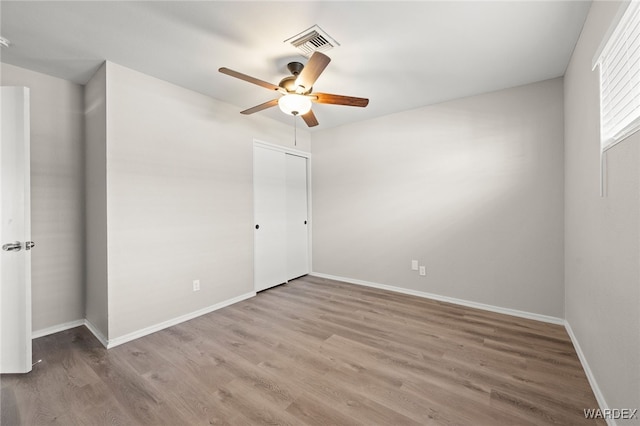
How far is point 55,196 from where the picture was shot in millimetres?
2539

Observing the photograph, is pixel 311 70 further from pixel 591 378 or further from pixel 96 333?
pixel 96 333

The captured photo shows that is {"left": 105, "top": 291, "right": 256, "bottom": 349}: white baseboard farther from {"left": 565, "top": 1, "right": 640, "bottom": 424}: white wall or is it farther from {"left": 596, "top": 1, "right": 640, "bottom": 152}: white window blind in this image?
{"left": 596, "top": 1, "right": 640, "bottom": 152}: white window blind

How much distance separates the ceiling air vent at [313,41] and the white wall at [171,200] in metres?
1.52

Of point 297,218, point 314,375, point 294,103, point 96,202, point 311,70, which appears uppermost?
point 311,70

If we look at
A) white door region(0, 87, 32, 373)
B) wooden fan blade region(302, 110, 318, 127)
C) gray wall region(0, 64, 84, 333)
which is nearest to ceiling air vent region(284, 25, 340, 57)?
wooden fan blade region(302, 110, 318, 127)

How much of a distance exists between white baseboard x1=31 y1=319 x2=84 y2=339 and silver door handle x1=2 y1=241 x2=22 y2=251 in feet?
3.66

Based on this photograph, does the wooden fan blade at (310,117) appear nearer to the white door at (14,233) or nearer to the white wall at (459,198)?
the white wall at (459,198)

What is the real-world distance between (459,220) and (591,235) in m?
1.42

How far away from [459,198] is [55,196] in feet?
14.2

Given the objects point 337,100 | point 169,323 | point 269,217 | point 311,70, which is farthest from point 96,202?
point 337,100

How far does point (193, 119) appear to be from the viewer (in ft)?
9.60

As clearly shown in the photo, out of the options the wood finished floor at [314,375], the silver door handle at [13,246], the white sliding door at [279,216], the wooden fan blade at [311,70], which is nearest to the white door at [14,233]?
the silver door handle at [13,246]

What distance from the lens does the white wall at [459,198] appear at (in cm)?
271

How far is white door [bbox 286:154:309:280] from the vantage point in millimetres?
4254
